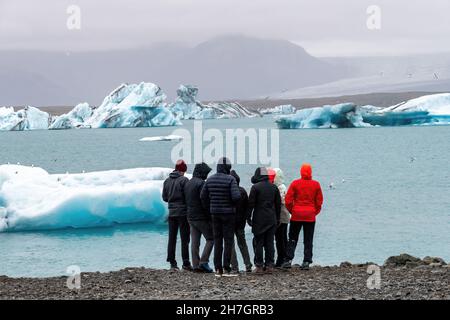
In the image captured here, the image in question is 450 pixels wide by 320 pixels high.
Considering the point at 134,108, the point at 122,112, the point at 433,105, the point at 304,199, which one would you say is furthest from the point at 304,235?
the point at 122,112

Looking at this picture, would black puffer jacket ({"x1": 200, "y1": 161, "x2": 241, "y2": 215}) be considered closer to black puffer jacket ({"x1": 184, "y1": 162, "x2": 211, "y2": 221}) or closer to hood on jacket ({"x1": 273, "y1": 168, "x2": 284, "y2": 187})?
black puffer jacket ({"x1": 184, "y1": 162, "x2": 211, "y2": 221})

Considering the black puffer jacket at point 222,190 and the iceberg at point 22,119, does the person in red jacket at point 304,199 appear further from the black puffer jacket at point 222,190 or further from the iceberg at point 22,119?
the iceberg at point 22,119

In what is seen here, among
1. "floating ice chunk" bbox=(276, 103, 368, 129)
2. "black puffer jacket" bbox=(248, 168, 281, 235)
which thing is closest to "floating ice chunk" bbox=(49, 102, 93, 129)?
"floating ice chunk" bbox=(276, 103, 368, 129)

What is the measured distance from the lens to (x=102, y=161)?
6300 centimetres

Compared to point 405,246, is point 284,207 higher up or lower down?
higher up

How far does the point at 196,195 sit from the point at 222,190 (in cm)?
57

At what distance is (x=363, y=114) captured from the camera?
95875 millimetres

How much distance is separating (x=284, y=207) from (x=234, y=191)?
3.55ft

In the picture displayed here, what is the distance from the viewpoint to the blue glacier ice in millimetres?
83031

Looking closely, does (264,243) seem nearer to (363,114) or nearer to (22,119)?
(363,114)

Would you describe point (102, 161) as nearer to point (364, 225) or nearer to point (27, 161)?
point (27, 161)

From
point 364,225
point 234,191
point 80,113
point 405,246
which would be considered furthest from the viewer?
point 80,113

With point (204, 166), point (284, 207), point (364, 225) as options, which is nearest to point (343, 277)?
point (284, 207)

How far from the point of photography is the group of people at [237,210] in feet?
32.0
